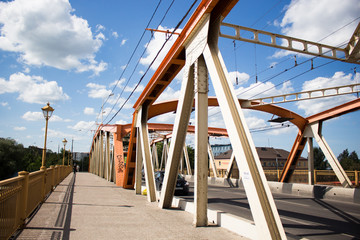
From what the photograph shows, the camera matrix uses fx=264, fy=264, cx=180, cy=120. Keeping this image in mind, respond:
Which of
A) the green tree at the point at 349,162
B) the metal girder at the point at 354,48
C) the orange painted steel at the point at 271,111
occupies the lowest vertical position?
the green tree at the point at 349,162

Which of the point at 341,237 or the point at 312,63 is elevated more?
the point at 312,63

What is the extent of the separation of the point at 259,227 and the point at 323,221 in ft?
17.0

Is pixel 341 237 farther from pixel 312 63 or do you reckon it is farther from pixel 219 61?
pixel 312 63

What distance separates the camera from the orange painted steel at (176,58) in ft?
23.2

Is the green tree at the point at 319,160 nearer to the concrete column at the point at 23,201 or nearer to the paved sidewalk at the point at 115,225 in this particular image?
the paved sidewalk at the point at 115,225

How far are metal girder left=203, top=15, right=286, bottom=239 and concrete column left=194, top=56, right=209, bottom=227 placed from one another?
755mm

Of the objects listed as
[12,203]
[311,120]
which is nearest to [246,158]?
[12,203]

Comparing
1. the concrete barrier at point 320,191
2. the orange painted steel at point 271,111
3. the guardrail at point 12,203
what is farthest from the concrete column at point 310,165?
the guardrail at point 12,203

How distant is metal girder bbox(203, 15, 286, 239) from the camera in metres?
4.90

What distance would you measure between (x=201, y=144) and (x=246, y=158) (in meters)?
2.04

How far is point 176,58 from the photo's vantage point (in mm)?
9805

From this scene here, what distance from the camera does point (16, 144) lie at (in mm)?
48188

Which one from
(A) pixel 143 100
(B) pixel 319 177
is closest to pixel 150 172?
(A) pixel 143 100

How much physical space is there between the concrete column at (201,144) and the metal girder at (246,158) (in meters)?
0.76
